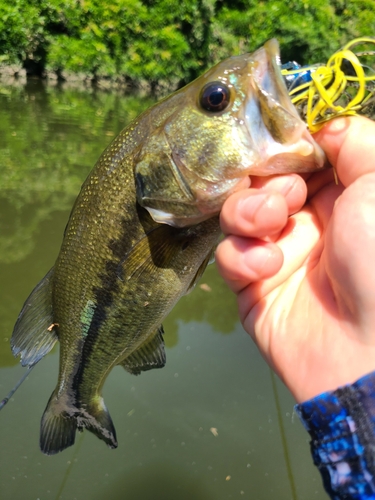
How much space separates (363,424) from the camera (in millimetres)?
842

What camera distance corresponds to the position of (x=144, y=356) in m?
1.68

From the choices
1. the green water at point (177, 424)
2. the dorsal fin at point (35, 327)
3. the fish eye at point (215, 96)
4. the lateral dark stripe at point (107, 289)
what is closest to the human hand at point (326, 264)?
the fish eye at point (215, 96)

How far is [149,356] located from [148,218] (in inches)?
27.7

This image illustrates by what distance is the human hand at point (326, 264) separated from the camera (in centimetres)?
96

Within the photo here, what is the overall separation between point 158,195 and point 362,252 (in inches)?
22.5

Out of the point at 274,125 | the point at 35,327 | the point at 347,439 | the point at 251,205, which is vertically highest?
the point at 274,125

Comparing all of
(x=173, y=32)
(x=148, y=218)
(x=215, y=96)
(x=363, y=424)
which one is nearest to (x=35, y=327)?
(x=148, y=218)

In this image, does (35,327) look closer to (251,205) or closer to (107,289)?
(107,289)

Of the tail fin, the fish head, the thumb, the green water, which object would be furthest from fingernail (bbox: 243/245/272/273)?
the green water

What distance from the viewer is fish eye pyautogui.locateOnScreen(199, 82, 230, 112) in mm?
1067

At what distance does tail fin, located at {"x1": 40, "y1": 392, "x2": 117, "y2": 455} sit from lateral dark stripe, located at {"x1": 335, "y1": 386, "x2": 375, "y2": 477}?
1.06 m

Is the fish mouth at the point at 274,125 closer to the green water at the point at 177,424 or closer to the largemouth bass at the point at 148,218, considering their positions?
the largemouth bass at the point at 148,218

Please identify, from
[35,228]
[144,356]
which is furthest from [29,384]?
[35,228]

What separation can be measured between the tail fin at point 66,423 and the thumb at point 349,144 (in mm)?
1259
